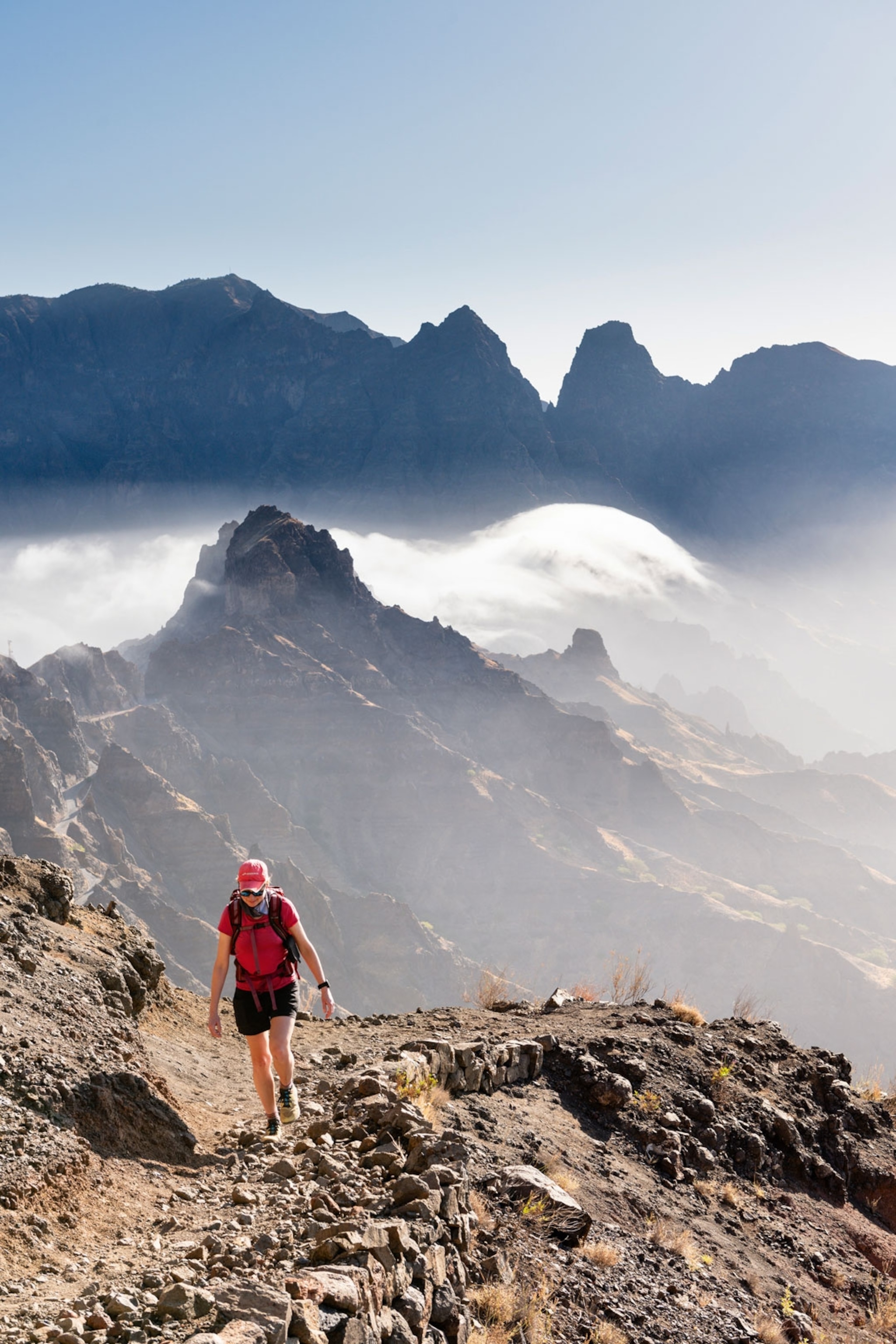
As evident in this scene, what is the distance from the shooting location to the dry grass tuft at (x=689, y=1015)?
13047 millimetres

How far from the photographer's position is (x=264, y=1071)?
270 inches

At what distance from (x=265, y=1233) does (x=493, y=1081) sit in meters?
5.12

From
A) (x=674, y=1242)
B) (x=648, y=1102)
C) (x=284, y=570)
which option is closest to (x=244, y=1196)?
(x=674, y=1242)

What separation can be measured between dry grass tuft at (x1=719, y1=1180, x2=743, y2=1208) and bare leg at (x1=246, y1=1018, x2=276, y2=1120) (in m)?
5.43

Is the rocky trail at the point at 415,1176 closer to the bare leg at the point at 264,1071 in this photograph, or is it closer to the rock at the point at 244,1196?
the rock at the point at 244,1196

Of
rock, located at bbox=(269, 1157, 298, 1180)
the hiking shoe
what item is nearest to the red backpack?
the hiking shoe

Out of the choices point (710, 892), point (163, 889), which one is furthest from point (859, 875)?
point (163, 889)

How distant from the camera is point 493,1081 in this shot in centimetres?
933

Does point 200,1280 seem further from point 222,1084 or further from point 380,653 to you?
point 380,653

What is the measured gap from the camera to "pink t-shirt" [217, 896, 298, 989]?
692cm

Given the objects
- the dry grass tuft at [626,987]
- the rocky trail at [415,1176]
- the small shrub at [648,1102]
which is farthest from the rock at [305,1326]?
the dry grass tuft at [626,987]

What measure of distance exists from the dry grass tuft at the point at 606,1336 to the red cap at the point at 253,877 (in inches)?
155

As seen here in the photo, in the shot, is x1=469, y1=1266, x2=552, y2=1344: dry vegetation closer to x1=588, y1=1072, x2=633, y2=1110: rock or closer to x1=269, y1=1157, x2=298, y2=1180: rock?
x1=269, y1=1157, x2=298, y2=1180: rock

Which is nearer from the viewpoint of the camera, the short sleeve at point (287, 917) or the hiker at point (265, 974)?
the hiker at point (265, 974)
